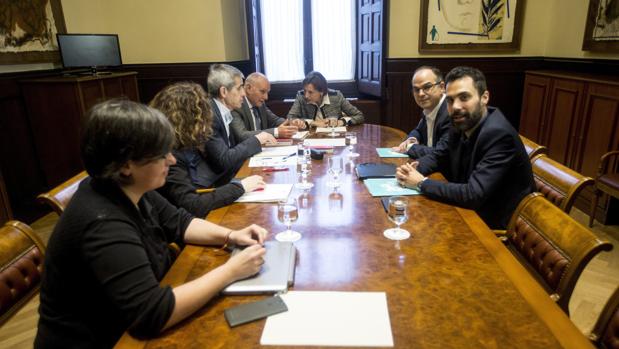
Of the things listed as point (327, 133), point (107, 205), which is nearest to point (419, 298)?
point (107, 205)

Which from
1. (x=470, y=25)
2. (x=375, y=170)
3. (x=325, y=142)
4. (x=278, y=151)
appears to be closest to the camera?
(x=375, y=170)

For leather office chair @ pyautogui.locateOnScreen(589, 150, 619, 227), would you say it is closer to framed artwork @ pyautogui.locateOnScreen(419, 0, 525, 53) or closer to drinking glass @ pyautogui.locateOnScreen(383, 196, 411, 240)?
framed artwork @ pyautogui.locateOnScreen(419, 0, 525, 53)

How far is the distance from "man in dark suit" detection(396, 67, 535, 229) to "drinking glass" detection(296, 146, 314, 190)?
44 cm

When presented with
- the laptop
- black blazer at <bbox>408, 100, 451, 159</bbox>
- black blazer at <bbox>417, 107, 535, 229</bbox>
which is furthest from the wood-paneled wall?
the laptop

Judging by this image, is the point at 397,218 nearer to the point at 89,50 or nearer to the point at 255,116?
the point at 255,116

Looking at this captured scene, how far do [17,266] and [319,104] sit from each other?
3027 millimetres

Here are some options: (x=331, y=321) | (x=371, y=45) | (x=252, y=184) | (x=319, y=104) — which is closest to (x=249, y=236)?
(x=331, y=321)

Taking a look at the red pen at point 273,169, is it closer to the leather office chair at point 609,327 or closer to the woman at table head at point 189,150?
the woman at table head at point 189,150

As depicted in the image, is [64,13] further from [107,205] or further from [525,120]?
[525,120]

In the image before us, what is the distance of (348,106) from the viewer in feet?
13.0

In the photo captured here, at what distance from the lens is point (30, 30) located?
3707 millimetres

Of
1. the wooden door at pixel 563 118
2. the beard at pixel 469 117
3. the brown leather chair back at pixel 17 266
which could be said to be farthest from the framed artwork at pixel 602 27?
the brown leather chair back at pixel 17 266

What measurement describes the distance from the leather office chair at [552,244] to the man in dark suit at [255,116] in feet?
6.16

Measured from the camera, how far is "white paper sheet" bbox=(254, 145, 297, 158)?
264 cm
